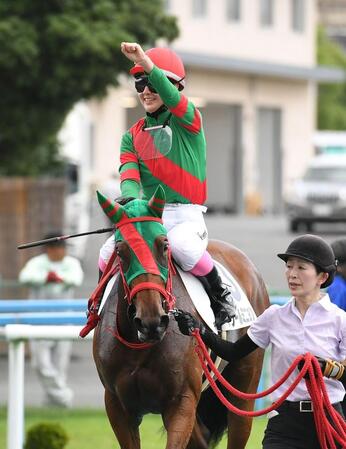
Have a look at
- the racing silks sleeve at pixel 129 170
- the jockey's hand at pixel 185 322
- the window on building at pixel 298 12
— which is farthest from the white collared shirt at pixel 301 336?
the window on building at pixel 298 12

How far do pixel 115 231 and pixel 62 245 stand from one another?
258 inches

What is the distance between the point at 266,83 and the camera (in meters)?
50.3

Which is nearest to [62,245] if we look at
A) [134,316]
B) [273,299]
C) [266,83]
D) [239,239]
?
[273,299]

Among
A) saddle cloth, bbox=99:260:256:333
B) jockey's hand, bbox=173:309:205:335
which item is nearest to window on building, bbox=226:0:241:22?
saddle cloth, bbox=99:260:256:333

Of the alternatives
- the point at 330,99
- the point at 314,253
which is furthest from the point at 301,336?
the point at 330,99

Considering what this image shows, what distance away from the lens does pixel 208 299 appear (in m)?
6.93

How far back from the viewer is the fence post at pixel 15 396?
8.42 metres

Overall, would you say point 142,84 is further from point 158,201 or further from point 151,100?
point 158,201

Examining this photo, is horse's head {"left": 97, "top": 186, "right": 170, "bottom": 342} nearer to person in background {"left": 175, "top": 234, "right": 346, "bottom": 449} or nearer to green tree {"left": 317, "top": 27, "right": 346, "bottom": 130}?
person in background {"left": 175, "top": 234, "right": 346, "bottom": 449}

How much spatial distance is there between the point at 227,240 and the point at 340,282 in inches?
834

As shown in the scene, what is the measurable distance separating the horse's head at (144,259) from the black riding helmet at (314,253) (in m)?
0.61

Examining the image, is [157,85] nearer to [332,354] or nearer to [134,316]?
[134,316]

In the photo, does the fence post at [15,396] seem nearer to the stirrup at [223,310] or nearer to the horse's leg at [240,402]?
the horse's leg at [240,402]

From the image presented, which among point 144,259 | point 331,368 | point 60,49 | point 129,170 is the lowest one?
point 331,368
